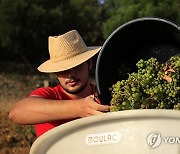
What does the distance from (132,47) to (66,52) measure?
879 millimetres

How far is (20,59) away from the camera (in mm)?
34219

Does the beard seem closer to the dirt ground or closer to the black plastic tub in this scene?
the black plastic tub

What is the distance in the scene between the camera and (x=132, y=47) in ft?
8.31

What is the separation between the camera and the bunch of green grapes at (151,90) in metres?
1.89

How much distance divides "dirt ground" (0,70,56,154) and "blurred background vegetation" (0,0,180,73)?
7418 millimetres

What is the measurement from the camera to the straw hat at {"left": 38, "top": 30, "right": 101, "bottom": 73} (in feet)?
10.6

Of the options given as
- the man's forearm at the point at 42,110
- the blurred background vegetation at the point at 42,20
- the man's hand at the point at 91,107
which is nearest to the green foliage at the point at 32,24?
the blurred background vegetation at the point at 42,20

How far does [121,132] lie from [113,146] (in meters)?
0.05

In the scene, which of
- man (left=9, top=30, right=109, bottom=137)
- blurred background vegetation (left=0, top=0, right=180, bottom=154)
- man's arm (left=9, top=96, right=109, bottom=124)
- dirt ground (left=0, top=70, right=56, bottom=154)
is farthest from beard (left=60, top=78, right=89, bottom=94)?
blurred background vegetation (left=0, top=0, right=180, bottom=154)

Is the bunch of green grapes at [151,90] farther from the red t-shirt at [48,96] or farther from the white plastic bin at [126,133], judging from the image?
the red t-shirt at [48,96]

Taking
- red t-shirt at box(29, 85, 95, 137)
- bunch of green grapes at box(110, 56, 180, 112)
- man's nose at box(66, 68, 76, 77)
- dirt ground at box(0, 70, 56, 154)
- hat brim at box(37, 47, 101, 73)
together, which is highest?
bunch of green grapes at box(110, 56, 180, 112)

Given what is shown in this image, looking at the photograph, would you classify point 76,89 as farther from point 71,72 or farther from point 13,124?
point 13,124

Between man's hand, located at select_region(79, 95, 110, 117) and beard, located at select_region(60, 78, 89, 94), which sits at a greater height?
man's hand, located at select_region(79, 95, 110, 117)

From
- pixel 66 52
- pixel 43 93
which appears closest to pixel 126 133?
pixel 43 93
